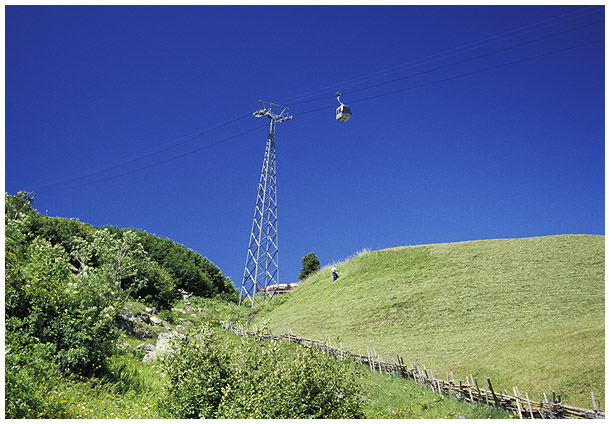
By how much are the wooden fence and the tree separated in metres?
68.7

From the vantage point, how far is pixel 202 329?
1498 centimetres

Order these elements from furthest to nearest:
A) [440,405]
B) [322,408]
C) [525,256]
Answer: [525,256] → [440,405] → [322,408]

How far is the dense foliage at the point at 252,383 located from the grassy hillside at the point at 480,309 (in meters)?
12.9

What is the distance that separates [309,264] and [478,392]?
79812 millimetres

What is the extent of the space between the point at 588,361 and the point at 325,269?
46865 millimetres

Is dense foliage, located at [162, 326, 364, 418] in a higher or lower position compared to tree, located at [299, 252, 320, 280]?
lower

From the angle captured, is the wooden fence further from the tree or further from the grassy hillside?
the tree

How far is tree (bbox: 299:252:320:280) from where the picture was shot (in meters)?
100

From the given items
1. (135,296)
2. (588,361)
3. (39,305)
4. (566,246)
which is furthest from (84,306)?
(566,246)

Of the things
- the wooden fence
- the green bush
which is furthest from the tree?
the green bush

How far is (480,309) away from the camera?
38969 mm

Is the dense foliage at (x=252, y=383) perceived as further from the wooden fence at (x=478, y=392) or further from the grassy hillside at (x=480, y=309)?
the grassy hillside at (x=480, y=309)

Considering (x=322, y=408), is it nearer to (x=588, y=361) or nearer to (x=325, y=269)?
(x=588, y=361)

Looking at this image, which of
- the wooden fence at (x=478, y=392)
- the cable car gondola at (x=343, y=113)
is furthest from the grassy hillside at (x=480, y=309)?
the cable car gondola at (x=343, y=113)
